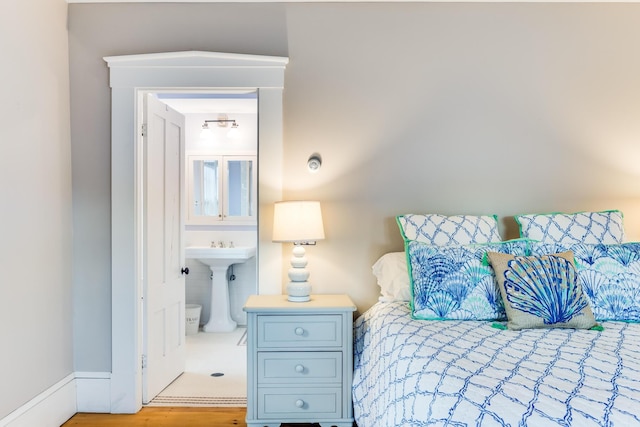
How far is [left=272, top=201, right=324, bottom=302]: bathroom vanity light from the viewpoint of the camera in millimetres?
2369

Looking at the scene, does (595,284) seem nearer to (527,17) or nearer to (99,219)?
(527,17)

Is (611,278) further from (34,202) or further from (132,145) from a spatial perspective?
(34,202)

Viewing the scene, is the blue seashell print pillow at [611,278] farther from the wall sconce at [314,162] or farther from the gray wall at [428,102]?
the wall sconce at [314,162]

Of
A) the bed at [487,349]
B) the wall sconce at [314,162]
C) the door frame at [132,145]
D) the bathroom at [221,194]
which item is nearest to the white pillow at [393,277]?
the bed at [487,349]

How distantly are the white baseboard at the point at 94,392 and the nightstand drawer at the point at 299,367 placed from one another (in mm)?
1007

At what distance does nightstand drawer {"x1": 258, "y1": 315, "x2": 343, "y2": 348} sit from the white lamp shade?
1.38ft

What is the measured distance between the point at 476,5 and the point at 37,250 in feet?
9.35

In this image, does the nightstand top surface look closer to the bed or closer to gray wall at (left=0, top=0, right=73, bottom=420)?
the bed

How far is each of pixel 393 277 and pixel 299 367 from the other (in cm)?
71

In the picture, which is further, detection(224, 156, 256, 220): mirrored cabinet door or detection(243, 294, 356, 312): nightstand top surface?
detection(224, 156, 256, 220): mirrored cabinet door

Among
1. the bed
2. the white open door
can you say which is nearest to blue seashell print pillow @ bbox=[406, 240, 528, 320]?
the bed

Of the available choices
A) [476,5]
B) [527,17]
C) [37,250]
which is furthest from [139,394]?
[527,17]

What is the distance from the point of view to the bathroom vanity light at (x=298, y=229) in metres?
2.37

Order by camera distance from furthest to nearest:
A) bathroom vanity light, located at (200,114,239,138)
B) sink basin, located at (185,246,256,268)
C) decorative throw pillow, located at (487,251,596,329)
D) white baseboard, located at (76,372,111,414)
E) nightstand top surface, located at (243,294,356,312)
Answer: bathroom vanity light, located at (200,114,239,138)
sink basin, located at (185,246,256,268)
white baseboard, located at (76,372,111,414)
nightstand top surface, located at (243,294,356,312)
decorative throw pillow, located at (487,251,596,329)
